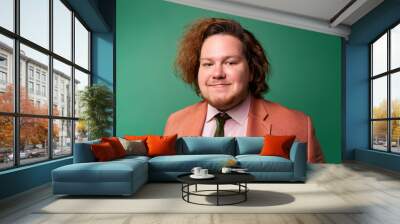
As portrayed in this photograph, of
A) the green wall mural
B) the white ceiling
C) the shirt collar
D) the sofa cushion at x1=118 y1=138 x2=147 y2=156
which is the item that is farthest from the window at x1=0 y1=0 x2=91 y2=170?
the shirt collar

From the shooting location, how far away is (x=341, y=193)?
510 centimetres

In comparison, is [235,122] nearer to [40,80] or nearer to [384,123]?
[384,123]

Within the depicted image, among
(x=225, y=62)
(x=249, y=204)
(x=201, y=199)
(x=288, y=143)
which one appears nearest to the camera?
(x=249, y=204)

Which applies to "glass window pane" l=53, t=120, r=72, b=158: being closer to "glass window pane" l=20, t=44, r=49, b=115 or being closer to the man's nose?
"glass window pane" l=20, t=44, r=49, b=115

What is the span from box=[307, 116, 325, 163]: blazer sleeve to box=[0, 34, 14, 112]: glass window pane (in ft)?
18.4

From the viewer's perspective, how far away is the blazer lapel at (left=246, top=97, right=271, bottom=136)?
7625mm

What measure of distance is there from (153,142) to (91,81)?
2555mm

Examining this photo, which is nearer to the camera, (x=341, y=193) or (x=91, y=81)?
(x=341, y=193)

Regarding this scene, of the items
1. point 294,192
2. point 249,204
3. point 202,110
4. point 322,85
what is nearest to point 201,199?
point 249,204

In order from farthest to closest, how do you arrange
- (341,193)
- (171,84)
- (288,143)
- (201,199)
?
1. (171,84)
2. (288,143)
3. (341,193)
4. (201,199)

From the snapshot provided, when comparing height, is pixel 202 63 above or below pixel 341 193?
above

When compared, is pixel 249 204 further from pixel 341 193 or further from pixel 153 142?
pixel 153 142

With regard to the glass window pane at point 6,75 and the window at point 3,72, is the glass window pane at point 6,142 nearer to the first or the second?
the glass window pane at point 6,75

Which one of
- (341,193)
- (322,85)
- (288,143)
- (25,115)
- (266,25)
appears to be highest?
(266,25)
